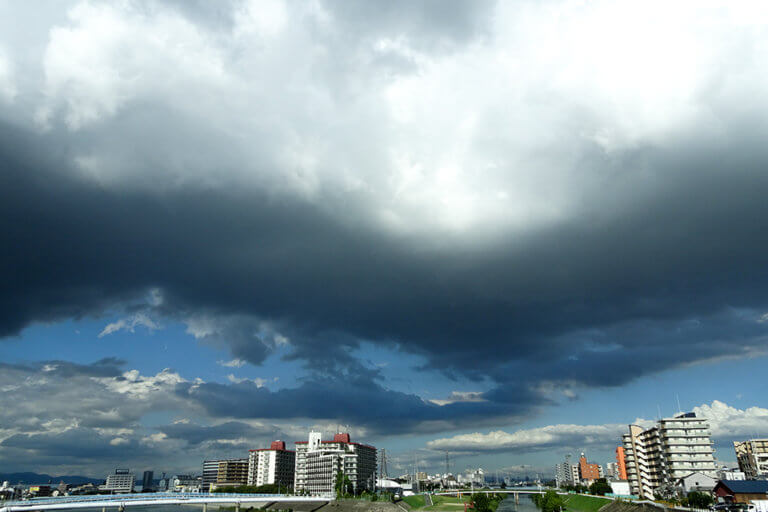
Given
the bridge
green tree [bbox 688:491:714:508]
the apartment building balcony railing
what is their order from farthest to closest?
the apartment building balcony railing
the bridge
green tree [bbox 688:491:714:508]

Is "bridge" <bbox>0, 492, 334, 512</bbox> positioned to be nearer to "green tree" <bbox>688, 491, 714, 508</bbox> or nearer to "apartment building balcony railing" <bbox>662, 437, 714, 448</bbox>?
"green tree" <bbox>688, 491, 714, 508</bbox>

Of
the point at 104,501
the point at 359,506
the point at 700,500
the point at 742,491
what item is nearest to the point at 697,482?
the point at 742,491

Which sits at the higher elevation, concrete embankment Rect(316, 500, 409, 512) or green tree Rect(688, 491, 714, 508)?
green tree Rect(688, 491, 714, 508)

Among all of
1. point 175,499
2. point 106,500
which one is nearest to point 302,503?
point 175,499

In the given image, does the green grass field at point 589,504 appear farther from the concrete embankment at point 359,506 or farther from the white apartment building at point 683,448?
the concrete embankment at point 359,506

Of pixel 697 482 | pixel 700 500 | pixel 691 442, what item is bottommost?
pixel 700 500

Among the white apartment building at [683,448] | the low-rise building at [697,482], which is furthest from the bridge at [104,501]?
the white apartment building at [683,448]

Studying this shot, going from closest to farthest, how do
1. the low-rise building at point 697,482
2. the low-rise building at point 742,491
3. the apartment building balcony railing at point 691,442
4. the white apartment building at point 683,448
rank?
the low-rise building at point 742,491 → the low-rise building at point 697,482 → the white apartment building at point 683,448 → the apartment building balcony railing at point 691,442

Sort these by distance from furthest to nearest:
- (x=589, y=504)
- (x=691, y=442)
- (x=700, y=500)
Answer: (x=589, y=504) < (x=691, y=442) < (x=700, y=500)

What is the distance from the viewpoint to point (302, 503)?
627 feet

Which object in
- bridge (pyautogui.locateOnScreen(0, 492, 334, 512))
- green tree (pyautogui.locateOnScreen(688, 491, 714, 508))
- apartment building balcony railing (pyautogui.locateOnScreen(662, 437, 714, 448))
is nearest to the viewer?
green tree (pyautogui.locateOnScreen(688, 491, 714, 508))

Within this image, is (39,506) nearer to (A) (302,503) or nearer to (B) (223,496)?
(B) (223,496)

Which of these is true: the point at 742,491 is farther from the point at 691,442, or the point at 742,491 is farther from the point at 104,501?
the point at 104,501

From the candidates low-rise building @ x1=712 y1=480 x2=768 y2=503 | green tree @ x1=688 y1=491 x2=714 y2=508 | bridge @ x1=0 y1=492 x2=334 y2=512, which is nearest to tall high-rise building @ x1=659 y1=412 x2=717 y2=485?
low-rise building @ x1=712 y1=480 x2=768 y2=503
